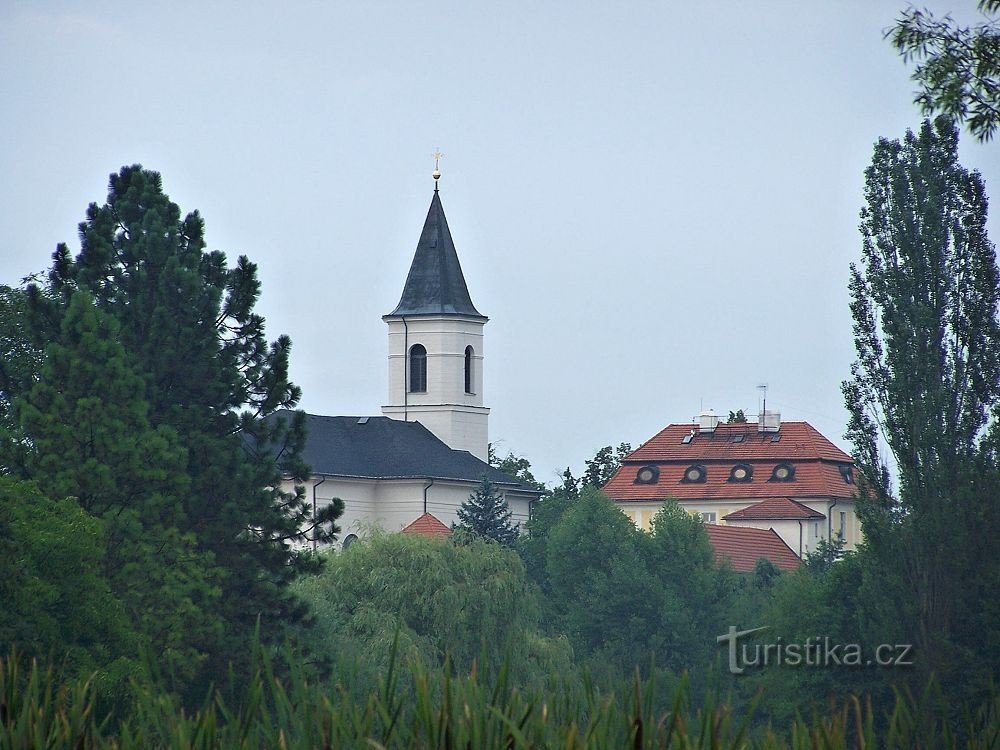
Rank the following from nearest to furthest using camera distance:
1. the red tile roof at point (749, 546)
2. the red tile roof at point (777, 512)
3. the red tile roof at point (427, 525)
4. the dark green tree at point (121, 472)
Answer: the dark green tree at point (121, 472), the red tile roof at point (427, 525), the red tile roof at point (749, 546), the red tile roof at point (777, 512)

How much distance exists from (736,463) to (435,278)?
25122 mm

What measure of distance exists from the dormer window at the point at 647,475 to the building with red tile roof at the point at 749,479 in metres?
0.06

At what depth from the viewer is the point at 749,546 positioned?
90.6 metres

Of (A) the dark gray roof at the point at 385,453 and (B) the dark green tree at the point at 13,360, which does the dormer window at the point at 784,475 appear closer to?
(A) the dark gray roof at the point at 385,453

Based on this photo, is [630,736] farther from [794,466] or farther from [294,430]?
[794,466]

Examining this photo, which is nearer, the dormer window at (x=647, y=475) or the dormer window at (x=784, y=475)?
the dormer window at (x=784, y=475)

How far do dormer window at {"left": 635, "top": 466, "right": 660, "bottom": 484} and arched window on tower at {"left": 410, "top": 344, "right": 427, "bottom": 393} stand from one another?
19525 mm

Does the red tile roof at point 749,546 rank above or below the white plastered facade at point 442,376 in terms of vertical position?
below

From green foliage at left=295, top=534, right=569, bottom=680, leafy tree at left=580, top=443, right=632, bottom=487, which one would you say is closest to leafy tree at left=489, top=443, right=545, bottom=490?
leafy tree at left=580, top=443, right=632, bottom=487

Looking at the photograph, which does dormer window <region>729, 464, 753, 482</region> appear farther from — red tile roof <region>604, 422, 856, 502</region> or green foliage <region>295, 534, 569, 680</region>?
green foliage <region>295, 534, 569, 680</region>

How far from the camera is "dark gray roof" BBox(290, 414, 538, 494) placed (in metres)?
90.6

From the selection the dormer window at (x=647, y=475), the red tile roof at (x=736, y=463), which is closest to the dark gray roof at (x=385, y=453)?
the red tile roof at (x=736, y=463)

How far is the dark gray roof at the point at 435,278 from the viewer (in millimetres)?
95250

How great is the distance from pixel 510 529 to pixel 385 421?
22.7 metres
